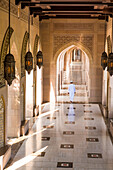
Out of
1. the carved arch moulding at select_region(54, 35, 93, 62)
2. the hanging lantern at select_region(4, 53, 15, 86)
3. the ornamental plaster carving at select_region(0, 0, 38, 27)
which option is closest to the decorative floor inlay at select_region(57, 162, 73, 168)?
the hanging lantern at select_region(4, 53, 15, 86)

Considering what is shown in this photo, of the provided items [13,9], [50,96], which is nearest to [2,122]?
[13,9]

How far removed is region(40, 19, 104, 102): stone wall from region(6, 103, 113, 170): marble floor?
6.94 ft

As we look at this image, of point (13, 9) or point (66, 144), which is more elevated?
point (13, 9)

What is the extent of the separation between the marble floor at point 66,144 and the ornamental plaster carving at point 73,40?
3.15 meters

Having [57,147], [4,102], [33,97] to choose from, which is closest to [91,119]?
[33,97]

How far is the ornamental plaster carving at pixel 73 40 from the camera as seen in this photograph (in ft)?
41.0

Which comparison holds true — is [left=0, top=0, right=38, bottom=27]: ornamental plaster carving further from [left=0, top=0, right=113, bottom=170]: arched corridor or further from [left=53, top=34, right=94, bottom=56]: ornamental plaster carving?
[left=53, top=34, right=94, bottom=56]: ornamental plaster carving

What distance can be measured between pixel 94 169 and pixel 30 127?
11.4 feet

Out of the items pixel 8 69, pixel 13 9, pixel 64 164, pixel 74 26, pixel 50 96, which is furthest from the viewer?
pixel 50 96

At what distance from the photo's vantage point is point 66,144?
7.55 meters

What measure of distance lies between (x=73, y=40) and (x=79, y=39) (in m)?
0.26

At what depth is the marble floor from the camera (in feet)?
20.5

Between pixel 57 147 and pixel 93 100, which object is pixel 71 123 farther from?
pixel 93 100

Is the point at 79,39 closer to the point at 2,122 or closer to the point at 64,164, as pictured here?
the point at 2,122
